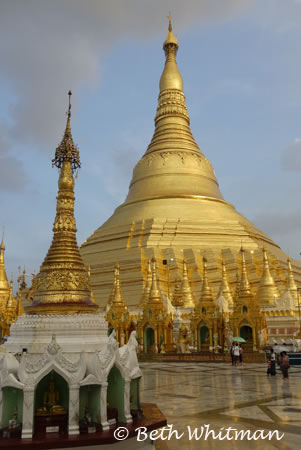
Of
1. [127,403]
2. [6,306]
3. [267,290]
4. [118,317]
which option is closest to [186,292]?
[118,317]

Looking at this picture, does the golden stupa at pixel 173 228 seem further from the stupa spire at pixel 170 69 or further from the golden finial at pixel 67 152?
the golden finial at pixel 67 152

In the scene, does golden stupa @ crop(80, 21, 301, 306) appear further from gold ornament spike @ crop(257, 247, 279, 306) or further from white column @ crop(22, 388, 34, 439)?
white column @ crop(22, 388, 34, 439)

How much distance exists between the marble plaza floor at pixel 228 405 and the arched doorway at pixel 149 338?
1160cm

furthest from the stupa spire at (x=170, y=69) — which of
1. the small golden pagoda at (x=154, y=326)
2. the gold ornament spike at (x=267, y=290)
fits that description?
the small golden pagoda at (x=154, y=326)

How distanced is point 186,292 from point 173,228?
26.9 feet

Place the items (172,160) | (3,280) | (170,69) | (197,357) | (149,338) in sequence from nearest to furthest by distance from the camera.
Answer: (197,357) < (149,338) < (3,280) < (172,160) < (170,69)

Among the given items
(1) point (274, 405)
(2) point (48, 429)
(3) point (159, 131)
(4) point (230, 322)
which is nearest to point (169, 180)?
(3) point (159, 131)

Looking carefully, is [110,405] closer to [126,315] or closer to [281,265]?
[126,315]

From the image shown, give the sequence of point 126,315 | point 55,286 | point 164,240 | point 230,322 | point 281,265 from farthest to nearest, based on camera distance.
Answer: point 164,240 → point 281,265 → point 126,315 → point 230,322 → point 55,286

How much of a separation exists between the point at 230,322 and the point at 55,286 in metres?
18.4

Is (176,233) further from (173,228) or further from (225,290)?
(225,290)

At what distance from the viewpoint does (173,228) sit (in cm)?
3691

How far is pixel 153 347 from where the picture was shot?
24953mm

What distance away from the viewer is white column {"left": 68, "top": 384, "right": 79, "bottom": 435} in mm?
5438
